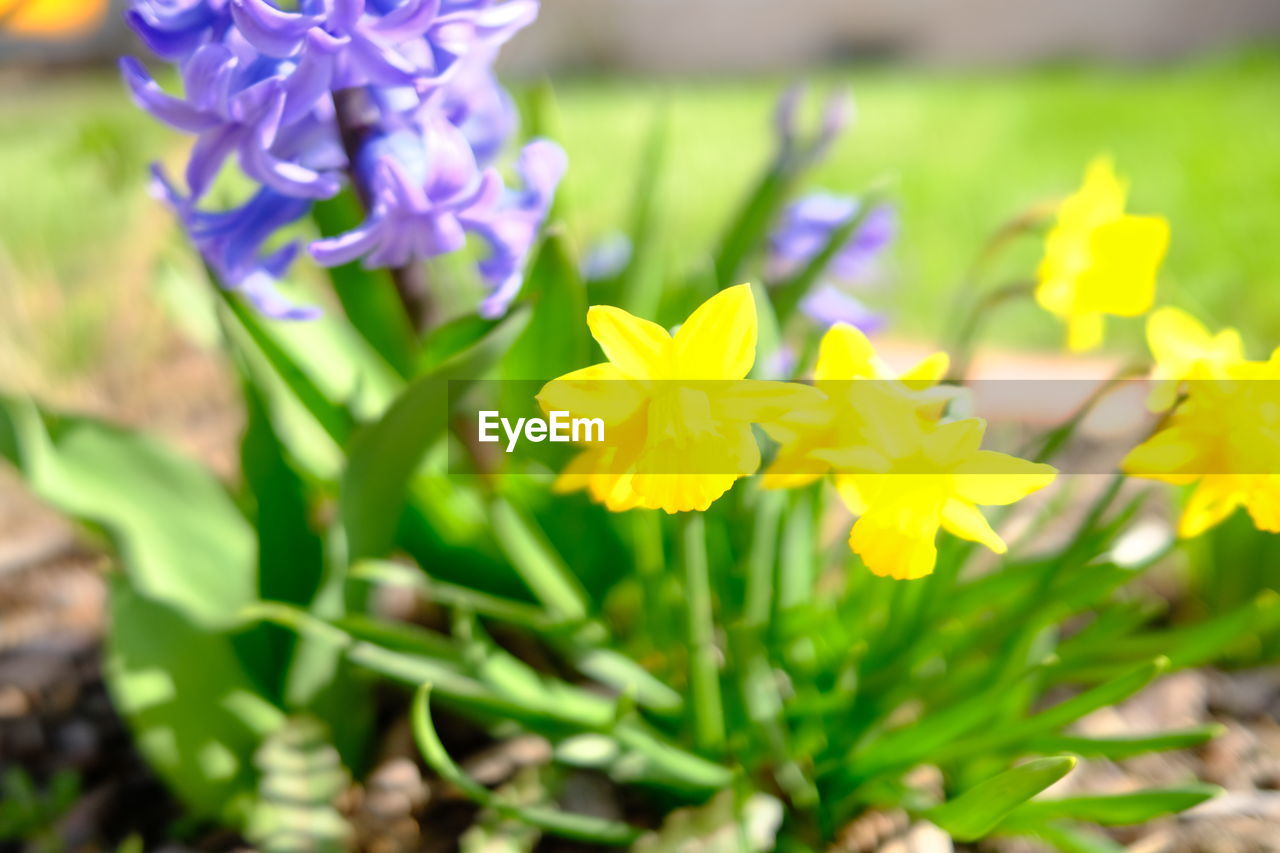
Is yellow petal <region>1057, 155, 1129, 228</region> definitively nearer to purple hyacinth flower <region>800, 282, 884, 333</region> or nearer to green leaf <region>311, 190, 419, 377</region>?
purple hyacinth flower <region>800, 282, 884, 333</region>

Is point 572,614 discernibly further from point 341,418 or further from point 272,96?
point 272,96

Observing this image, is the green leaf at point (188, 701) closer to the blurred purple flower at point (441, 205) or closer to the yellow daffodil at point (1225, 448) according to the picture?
the blurred purple flower at point (441, 205)

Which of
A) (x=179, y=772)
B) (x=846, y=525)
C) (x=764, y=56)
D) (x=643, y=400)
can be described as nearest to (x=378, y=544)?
(x=179, y=772)

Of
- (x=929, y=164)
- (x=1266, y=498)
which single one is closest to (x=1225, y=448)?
(x=1266, y=498)

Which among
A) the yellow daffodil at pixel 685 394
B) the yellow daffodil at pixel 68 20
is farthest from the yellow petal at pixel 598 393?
the yellow daffodil at pixel 68 20

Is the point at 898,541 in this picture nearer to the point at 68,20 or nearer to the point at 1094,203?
the point at 1094,203
